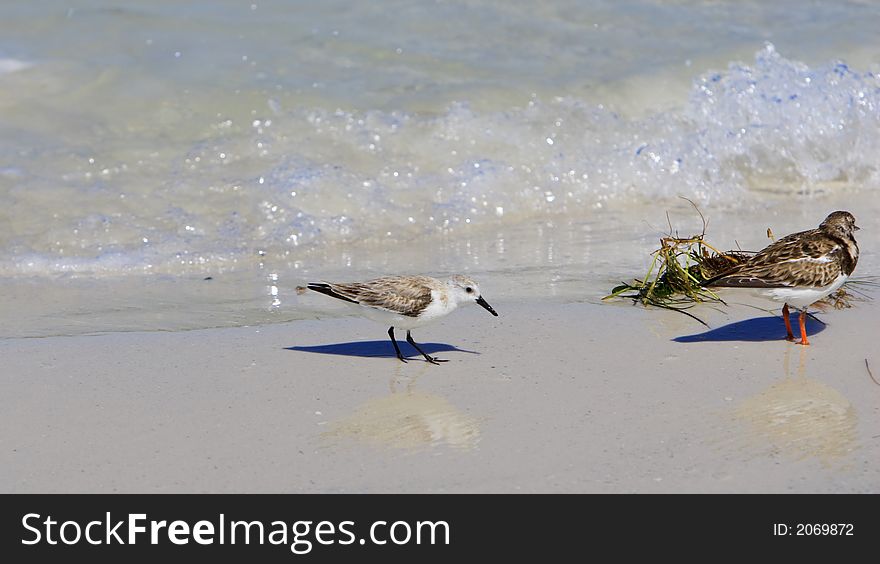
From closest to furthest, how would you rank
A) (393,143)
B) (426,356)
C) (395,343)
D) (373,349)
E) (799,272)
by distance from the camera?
(426,356) < (799,272) < (395,343) < (373,349) < (393,143)

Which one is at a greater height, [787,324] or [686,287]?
[686,287]

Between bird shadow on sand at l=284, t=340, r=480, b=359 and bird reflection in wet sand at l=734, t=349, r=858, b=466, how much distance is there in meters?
1.87

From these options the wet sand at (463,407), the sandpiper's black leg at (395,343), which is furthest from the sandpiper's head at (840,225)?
the sandpiper's black leg at (395,343)

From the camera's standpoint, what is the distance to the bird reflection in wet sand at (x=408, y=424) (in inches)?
233

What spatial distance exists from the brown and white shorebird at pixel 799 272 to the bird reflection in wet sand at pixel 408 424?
7.01 feet

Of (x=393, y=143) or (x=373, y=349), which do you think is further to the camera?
(x=393, y=143)

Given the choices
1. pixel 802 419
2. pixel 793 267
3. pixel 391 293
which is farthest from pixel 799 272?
pixel 391 293

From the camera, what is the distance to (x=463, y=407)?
254 inches

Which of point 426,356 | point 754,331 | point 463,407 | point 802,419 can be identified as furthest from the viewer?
point 754,331

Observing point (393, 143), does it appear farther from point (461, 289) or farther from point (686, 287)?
point (461, 289)

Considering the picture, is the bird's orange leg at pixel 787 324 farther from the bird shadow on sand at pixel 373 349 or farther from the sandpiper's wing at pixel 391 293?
the sandpiper's wing at pixel 391 293

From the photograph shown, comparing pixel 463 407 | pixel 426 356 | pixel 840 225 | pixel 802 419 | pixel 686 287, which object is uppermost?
pixel 840 225

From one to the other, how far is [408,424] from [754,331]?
276 centimetres
